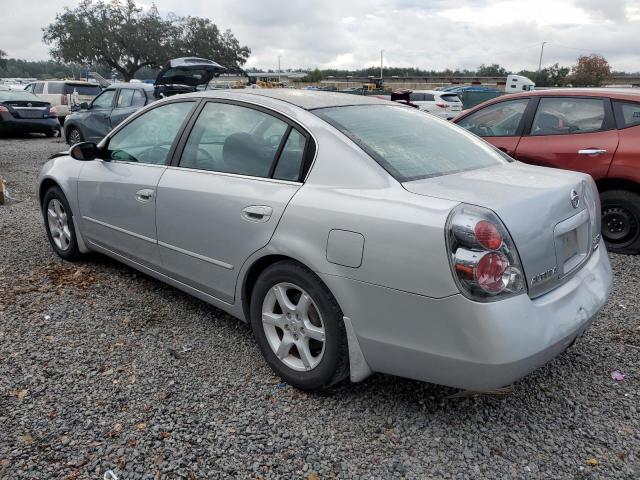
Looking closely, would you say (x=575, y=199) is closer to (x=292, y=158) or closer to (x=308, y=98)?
(x=292, y=158)

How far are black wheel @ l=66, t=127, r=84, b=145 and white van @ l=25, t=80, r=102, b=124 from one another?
589 cm

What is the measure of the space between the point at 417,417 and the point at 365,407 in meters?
0.26

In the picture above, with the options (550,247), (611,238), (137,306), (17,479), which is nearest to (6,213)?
(137,306)

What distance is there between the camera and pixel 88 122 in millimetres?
11812

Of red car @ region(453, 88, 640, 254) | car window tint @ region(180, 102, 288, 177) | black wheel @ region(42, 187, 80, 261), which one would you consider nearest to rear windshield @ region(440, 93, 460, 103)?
red car @ region(453, 88, 640, 254)

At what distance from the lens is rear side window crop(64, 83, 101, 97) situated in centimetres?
1839

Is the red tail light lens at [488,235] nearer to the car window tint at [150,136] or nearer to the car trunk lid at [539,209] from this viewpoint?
the car trunk lid at [539,209]

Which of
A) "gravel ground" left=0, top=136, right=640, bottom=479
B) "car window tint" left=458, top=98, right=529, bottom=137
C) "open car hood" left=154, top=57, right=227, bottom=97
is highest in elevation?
"open car hood" left=154, top=57, right=227, bottom=97

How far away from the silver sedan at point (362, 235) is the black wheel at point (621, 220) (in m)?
2.43

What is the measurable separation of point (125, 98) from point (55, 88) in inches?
371

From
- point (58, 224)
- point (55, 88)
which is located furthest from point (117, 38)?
point (58, 224)

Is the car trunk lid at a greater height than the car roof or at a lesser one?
lesser

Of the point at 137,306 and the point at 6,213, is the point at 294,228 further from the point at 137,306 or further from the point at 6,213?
the point at 6,213

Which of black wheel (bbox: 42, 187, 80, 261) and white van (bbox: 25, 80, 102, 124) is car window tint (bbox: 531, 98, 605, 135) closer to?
black wheel (bbox: 42, 187, 80, 261)
